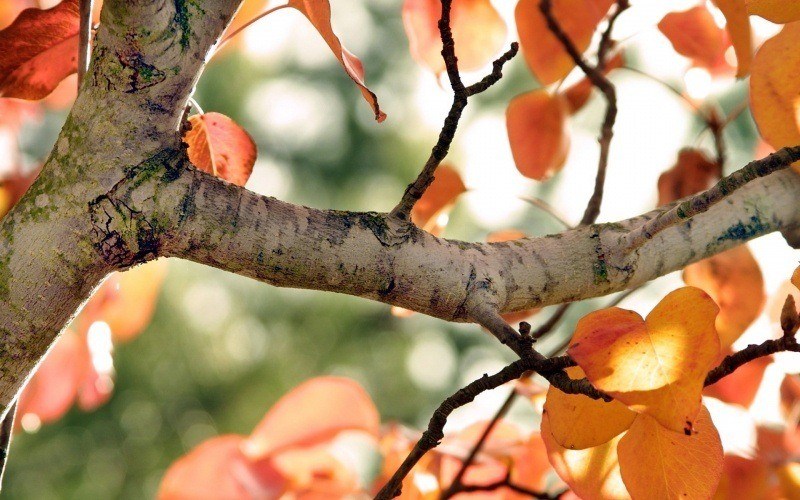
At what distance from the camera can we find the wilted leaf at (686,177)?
0.56 metres

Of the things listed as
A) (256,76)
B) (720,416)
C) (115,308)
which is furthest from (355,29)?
(720,416)

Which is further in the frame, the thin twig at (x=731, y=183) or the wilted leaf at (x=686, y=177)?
the wilted leaf at (x=686, y=177)

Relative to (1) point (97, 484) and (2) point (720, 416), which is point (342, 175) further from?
(2) point (720, 416)

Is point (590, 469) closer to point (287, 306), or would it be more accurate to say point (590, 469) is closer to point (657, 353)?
point (657, 353)

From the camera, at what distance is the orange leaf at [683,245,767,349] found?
0.47 metres

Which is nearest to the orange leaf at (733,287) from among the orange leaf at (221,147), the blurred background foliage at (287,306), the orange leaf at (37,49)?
the orange leaf at (221,147)

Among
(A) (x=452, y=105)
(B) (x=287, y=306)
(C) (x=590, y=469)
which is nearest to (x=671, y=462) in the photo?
(C) (x=590, y=469)

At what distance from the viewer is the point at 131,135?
300 millimetres

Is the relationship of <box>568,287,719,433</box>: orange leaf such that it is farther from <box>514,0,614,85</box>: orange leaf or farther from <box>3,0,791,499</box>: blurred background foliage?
<box>3,0,791,499</box>: blurred background foliage

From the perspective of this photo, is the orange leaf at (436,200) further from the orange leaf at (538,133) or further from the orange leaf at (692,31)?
the orange leaf at (692,31)

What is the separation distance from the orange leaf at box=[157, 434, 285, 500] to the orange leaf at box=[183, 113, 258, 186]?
0.20 meters

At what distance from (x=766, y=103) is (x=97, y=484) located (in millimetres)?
2836

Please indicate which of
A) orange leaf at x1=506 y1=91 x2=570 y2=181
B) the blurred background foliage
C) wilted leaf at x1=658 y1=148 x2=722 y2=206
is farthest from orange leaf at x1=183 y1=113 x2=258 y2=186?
the blurred background foliage

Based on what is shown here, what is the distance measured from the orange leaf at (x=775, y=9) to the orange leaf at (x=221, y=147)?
9.9 inches
